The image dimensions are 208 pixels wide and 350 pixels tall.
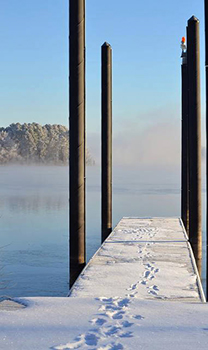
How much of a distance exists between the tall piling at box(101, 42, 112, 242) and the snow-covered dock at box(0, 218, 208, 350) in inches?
243

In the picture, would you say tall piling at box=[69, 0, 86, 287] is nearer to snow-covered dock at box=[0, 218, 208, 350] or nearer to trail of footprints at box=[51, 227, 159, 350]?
snow-covered dock at box=[0, 218, 208, 350]

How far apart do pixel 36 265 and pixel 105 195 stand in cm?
337

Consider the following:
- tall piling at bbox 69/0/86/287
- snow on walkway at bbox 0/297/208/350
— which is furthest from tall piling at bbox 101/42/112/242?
snow on walkway at bbox 0/297/208/350

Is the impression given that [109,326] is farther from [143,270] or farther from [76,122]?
[76,122]

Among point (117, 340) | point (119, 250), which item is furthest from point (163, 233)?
point (117, 340)

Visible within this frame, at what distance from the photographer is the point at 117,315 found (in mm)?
4445

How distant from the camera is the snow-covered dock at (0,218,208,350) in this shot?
3793 mm

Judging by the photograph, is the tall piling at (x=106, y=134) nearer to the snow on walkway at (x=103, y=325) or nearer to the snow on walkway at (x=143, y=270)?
the snow on walkway at (x=143, y=270)

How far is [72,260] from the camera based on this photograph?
824 cm

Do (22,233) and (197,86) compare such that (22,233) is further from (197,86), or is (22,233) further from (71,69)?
(71,69)

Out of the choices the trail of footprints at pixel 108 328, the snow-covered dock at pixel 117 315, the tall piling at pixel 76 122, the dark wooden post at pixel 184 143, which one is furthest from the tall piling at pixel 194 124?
the trail of footprints at pixel 108 328

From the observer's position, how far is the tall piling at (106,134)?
1320 centimetres

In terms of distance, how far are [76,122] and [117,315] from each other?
4266mm

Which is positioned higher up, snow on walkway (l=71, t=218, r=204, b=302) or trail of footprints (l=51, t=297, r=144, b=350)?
trail of footprints (l=51, t=297, r=144, b=350)
